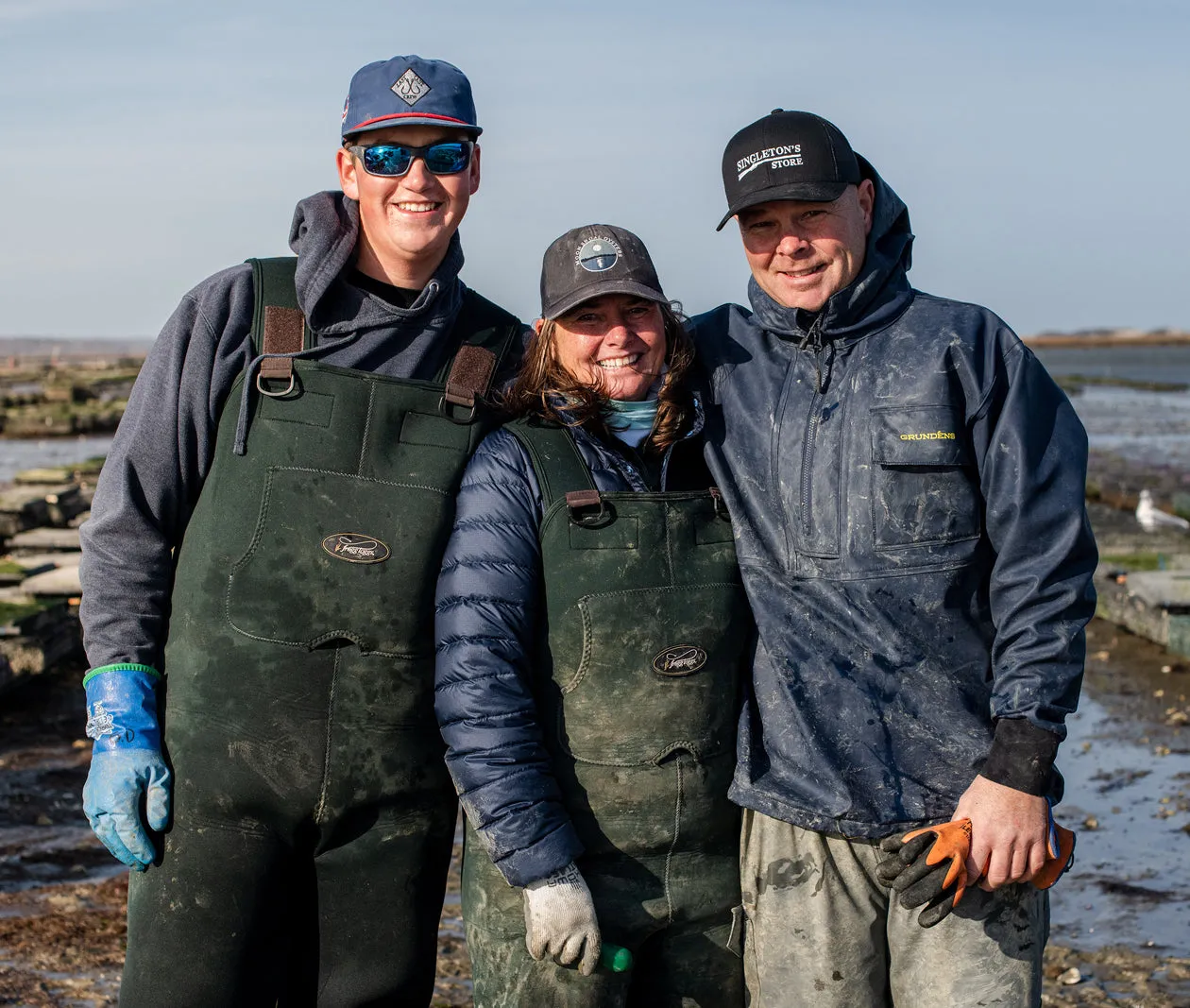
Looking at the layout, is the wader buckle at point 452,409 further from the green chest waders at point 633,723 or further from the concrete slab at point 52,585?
the concrete slab at point 52,585

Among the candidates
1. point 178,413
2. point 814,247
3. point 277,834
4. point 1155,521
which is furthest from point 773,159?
point 1155,521

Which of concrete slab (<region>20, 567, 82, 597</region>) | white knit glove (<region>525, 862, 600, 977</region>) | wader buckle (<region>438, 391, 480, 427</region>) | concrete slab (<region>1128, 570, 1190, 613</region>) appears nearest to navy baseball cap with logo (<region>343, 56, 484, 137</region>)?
wader buckle (<region>438, 391, 480, 427</region>)

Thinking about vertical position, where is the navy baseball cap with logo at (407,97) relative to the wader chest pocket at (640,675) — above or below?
above

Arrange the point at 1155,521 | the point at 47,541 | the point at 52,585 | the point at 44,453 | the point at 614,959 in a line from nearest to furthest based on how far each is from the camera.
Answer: the point at 614,959, the point at 52,585, the point at 47,541, the point at 1155,521, the point at 44,453

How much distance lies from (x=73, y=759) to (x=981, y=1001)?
644 cm

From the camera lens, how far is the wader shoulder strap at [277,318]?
11.1ft

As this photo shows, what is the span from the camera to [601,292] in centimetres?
330

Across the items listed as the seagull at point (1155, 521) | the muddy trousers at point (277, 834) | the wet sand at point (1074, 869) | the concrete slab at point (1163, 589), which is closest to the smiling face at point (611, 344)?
the muddy trousers at point (277, 834)

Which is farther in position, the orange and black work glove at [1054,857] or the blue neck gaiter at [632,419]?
the blue neck gaiter at [632,419]

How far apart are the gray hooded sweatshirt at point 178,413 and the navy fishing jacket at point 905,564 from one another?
991 millimetres

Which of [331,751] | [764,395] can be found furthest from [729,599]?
[331,751]

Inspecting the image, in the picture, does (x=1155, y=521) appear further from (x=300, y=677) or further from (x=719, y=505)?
(x=300, y=677)

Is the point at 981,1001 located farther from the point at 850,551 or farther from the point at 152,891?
the point at 152,891

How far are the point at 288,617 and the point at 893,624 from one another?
1391 millimetres
